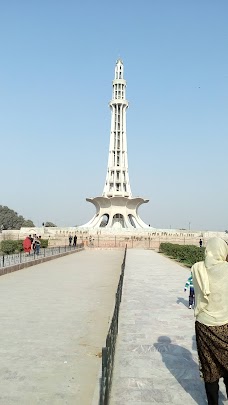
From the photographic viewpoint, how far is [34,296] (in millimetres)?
9719

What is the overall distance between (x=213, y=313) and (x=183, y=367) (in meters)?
1.75

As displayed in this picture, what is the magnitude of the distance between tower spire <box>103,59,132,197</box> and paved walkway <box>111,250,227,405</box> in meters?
48.9

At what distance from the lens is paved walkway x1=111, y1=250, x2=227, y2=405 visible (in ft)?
12.7

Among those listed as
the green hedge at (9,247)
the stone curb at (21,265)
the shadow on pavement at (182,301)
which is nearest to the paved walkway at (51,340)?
the shadow on pavement at (182,301)

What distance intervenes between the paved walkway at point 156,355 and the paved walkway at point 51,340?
38 centimetres

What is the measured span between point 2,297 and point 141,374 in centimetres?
594

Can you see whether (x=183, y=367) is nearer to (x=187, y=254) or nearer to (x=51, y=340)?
(x=51, y=340)

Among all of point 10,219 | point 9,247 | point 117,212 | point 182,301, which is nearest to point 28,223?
point 10,219

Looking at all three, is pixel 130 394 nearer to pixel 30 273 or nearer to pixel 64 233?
pixel 30 273

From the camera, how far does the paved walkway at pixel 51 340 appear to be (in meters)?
4.20

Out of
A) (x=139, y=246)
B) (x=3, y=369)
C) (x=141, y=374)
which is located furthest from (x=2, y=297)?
(x=139, y=246)

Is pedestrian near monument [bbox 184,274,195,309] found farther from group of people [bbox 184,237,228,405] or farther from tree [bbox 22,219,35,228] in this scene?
tree [bbox 22,219,35,228]

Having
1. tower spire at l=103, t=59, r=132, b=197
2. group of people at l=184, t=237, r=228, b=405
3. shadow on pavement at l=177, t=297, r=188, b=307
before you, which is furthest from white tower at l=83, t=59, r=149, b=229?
group of people at l=184, t=237, r=228, b=405

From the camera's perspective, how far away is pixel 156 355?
5.09 m
